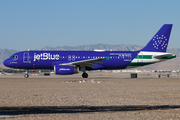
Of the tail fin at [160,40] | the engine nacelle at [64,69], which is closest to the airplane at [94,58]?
the tail fin at [160,40]

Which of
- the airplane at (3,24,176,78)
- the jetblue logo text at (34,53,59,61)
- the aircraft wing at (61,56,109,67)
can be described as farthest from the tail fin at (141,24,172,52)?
the jetblue logo text at (34,53,59,61)

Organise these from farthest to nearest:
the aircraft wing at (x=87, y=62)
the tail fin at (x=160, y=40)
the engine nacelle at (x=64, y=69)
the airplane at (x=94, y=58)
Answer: the tail fin at (x=160, y=40)
the airplane at (x=94, y=58)
the aircraft wing at (x=87, y=62)
the engine nacelle at (x=64, y=69)

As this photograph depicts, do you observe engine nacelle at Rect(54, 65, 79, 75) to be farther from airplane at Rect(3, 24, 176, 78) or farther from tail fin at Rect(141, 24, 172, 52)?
tail fin at Rect(141, 24, 172, 52)

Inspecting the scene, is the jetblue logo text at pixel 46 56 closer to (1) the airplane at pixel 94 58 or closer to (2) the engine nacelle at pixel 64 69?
(1) the airplane at pixel 94 58

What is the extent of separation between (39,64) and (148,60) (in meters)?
18.2

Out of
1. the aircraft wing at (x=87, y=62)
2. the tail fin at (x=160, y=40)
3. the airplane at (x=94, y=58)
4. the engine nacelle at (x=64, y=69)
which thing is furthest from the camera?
the tail fin at (x=160, y=40)

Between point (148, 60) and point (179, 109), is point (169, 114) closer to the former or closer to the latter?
point (179, 109)

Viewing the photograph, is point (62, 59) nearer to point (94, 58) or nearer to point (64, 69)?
point (64, 69)

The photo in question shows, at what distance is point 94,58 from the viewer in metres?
47.7

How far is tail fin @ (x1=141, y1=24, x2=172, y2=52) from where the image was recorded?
4991 centimetres

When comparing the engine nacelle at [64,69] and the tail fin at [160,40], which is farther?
the tail fin at [160,40]

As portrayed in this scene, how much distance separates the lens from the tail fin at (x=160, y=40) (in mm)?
49906

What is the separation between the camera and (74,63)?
150 feet

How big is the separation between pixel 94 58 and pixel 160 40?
39.6ft
